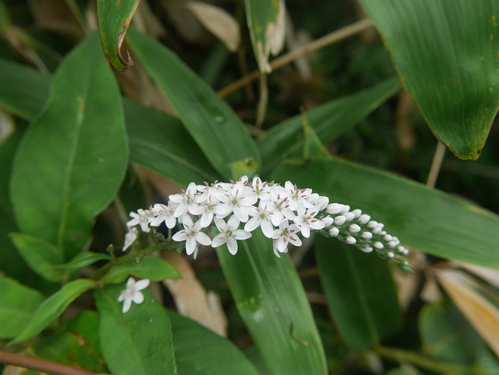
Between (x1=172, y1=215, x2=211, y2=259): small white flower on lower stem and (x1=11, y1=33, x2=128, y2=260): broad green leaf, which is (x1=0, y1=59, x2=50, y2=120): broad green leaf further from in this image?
(x1=172, y1=215, x2=211, y2=259): small white flower on lower stem

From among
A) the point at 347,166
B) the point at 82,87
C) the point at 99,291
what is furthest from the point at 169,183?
the point at 347,166

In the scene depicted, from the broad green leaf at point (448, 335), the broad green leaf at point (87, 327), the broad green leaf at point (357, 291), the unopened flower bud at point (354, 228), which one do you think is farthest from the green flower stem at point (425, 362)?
the broad green leaf at point (87, 327)

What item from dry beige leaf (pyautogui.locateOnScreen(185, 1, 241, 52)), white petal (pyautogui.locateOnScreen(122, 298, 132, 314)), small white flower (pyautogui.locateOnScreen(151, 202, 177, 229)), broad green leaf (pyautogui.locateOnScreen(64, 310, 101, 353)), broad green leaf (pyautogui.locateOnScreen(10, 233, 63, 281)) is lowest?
broad green leaf (pyautogui.locateOnScreen(64, 310, 101, 353))

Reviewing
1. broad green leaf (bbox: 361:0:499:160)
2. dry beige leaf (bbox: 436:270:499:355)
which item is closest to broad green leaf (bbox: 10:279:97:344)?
broad green leaf (bbox: 361:0:499:160)

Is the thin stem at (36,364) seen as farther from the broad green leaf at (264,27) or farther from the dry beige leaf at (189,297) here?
the broad green leaf at (264,27)

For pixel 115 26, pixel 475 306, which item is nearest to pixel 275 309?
pixel 115 26

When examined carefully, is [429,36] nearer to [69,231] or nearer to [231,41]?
[231,41]

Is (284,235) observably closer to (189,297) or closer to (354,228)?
(354,228)
